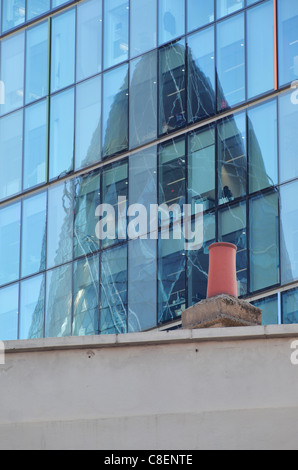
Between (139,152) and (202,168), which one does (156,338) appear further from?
(139,152)

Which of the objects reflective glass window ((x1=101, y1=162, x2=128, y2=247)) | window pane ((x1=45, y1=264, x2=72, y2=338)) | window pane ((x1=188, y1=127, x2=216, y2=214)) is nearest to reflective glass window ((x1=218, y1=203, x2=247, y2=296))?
window pane ((x1=188, y1=127, x2=216, y2=214))

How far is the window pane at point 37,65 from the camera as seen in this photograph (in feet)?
114

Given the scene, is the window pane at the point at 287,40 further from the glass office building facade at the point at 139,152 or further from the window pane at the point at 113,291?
the window pane at the point at 113,291

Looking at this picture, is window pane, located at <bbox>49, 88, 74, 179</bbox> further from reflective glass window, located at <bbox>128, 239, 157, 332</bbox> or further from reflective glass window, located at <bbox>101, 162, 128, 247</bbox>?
reflective glass window, located at <bbox>128, 239, 157, 332</bbox>

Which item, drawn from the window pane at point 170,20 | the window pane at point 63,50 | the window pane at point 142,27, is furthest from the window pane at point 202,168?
the window pane at point 63,50

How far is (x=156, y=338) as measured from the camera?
14.7 meters

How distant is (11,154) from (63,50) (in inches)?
129

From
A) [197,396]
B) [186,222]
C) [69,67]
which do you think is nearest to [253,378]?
[197,396]

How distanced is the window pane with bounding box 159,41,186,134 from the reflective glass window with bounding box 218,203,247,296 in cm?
294

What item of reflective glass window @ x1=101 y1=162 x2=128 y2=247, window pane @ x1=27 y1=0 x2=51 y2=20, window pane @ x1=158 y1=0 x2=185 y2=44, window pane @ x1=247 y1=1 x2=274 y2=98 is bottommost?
reflective glass window @ x1=101 y1=162 x2=128 y2=247

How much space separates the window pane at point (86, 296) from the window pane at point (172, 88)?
382cm

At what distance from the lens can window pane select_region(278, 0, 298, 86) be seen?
2853cm

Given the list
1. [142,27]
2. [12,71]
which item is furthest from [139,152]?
[12,71]
